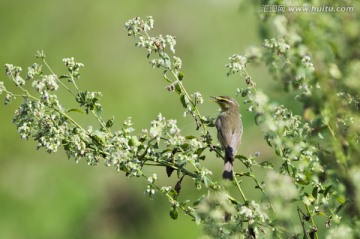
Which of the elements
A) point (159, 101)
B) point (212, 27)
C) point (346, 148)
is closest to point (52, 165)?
point (159, 101)

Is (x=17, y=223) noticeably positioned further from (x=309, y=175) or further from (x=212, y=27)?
(x=309, y=175)

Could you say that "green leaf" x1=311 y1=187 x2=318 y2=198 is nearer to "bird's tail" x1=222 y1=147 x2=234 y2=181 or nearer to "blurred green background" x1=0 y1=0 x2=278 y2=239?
"bird's tail" x1=222 y1=147 x2=234 y2=181

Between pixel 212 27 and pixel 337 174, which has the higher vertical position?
pixel 212 27

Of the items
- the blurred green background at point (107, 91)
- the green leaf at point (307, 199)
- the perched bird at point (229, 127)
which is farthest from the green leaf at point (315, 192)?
the blurred green background at point (107, 91)

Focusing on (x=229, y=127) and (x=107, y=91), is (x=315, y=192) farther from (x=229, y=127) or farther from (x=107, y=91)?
(x=107, y=91)

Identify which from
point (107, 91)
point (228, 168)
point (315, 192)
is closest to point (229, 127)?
point (228, 168)

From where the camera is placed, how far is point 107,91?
27.8ft

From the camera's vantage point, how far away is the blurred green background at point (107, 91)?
7.14 meters

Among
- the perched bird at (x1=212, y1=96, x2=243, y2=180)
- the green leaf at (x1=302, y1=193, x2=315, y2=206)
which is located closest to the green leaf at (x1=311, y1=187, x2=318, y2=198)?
the green leaf at (x1=302, y1=193, x2=315, y2=206)

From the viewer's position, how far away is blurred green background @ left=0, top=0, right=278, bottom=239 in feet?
23.4

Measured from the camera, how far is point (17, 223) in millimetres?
7199

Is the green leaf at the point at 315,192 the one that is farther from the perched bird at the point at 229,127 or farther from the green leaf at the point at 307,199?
the perched bird at the point at 229,127

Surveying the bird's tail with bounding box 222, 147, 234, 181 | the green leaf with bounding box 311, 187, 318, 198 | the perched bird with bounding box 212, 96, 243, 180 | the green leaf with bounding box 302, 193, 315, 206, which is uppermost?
the perched bird with bounding box 212, 96, 243, 180

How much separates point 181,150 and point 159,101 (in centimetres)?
573
